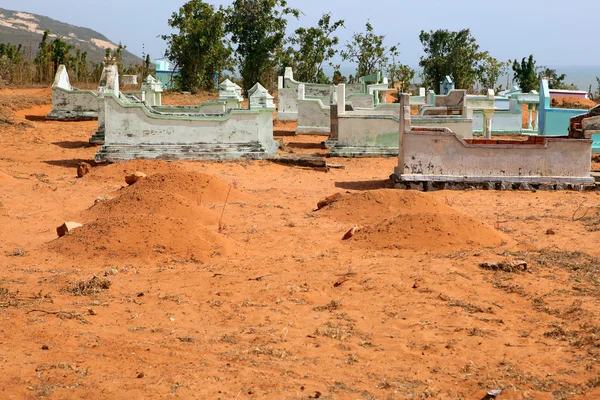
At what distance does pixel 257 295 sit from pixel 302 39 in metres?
28.9

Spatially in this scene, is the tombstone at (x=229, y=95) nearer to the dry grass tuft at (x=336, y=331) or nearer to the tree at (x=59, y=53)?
the dry grass tuft at (x=336, y=331)

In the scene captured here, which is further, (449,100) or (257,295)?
(449,100)

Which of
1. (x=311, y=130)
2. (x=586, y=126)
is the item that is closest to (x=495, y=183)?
(x=586, y=126)

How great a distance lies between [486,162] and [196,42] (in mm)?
20422

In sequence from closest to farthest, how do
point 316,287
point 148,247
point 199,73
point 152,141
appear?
point 316,287, point 148,247, point 152,141, point 199,73

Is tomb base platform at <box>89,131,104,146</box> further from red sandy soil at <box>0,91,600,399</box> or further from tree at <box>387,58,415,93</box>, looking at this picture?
tree at <box>387,58,415,93</box>

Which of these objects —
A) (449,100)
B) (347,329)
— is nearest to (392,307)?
(347,329)

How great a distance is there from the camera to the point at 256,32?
113ft

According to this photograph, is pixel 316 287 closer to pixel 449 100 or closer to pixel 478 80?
pixel 449 100

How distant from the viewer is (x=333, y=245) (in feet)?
33.9

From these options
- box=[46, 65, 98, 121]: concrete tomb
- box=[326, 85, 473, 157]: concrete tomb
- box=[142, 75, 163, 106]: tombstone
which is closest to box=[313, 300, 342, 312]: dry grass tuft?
box=[326, 85, 473, 157]: concrete tomb

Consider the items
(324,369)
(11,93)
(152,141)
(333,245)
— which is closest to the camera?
(324,369)

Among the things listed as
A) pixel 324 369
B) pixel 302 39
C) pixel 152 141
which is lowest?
pixel 324 369

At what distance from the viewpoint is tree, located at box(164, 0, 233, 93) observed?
32656mm
